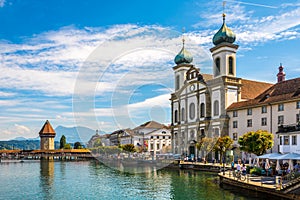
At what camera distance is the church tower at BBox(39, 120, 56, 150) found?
463ft

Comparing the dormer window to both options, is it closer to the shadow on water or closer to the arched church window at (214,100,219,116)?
the arched church window at (214,100,219,116)

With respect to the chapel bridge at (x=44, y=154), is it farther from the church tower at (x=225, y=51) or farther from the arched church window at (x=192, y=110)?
the church tower at (x=225, y=51)

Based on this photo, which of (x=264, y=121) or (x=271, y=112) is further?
(x=264, y=121)

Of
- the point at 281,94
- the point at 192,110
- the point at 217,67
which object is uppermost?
the point at 217,67

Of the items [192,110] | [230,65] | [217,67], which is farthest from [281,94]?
[192,110]

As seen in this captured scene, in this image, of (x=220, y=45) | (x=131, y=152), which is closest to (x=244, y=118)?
(x=220, y=45)

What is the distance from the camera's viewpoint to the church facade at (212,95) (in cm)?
6353

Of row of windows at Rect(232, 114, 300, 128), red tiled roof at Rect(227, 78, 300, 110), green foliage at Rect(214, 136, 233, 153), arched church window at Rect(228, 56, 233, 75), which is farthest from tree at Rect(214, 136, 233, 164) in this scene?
arched church window at Rect(228, 56, 233, 75)

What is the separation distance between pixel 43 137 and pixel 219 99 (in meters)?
95.0

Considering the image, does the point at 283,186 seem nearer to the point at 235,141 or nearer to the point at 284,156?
the point at 284,156

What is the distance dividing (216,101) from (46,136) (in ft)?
306

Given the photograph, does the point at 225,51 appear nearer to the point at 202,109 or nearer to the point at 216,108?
the point at 216,108

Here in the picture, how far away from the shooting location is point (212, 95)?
66688 millimetres

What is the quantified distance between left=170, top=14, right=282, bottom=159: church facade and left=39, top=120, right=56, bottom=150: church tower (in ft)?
254
